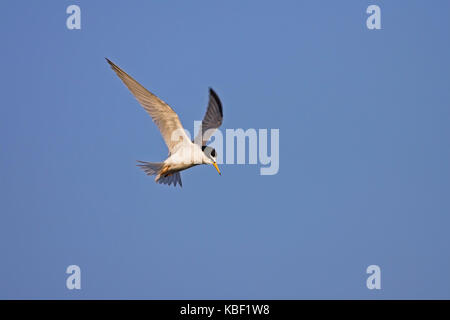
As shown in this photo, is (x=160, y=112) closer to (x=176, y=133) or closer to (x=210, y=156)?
(x=176, y=133)

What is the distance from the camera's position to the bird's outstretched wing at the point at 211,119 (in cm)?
1095

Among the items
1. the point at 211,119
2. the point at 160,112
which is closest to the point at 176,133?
the point at 160,112

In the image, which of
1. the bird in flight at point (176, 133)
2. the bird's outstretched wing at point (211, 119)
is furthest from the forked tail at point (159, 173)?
the bird's outstretched wing at point (211, 119)

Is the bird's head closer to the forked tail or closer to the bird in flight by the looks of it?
the bird in flight

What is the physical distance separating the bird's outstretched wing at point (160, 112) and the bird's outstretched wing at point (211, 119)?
51cm

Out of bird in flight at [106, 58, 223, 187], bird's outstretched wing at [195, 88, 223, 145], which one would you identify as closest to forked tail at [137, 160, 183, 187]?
bird in flight at [106, 58, 223, 187]

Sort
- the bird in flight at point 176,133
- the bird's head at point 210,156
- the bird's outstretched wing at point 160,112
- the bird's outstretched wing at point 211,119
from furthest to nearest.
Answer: the bird's head at point 210,156 → the bird's outstretched wing at point 211,119 → the bird in flight at point 176,133 → the bird's outstretched wing at point 160,112

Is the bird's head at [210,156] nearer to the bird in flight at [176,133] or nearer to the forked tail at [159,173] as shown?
the bird in flight at [176,133]
